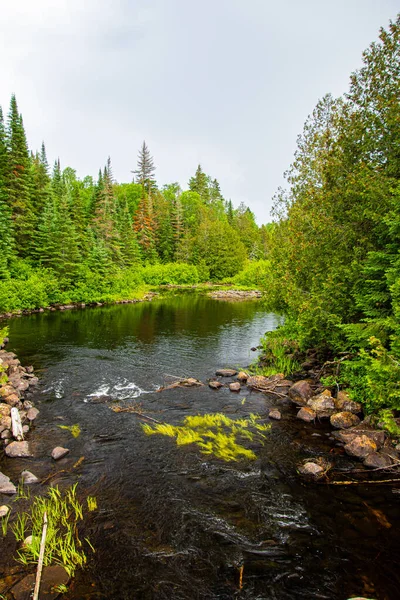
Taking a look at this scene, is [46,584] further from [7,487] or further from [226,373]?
[226,373]

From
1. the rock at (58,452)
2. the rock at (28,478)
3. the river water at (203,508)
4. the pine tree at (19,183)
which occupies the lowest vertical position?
the river water at (203,508)

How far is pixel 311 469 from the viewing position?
9000 millimetres

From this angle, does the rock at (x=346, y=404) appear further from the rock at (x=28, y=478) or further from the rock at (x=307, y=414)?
the rock at (x=28, y=478)

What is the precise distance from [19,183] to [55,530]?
44368mm

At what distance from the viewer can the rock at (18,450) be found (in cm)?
941

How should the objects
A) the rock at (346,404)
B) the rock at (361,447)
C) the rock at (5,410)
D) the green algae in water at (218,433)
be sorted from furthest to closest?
the rock at (346,404)
the rock at (5,410)
the green algae in water at (218,433)
the rock at (361,447)

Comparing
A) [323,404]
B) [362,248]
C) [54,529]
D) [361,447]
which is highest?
[362,248]

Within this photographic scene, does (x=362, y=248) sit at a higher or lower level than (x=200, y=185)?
lower

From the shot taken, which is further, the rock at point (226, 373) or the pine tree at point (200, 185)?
the pine tree at point (200, 185)

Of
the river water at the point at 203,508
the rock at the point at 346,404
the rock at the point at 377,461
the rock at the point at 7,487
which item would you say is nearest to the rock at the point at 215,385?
the river water at the point at 203,508

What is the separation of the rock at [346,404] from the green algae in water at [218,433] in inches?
112

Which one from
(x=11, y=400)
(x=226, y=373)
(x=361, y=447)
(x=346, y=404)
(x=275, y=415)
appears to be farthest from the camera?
(x=226, y=373)

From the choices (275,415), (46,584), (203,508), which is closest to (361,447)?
(275,415)

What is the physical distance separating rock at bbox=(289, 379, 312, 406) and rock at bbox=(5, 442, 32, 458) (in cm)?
977
